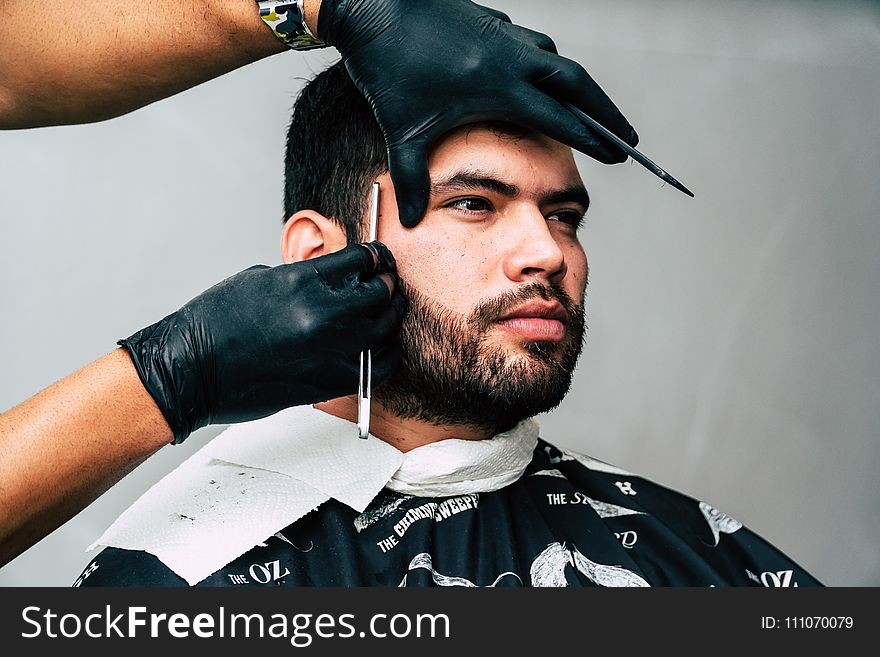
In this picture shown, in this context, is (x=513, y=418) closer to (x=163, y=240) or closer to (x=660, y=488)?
(x=660, y=488)

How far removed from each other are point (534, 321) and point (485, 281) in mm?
117

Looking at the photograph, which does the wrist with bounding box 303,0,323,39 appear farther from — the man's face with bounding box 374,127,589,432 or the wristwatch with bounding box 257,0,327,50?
the man's face with bounding box 374,127,589,432

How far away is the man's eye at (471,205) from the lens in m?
1.83

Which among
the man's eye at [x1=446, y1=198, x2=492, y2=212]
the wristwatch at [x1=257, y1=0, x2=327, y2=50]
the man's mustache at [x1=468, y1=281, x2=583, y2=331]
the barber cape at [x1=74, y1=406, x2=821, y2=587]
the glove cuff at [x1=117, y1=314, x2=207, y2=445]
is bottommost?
the barber cape at [x1=74, y1=406, x2=821, y2=587]

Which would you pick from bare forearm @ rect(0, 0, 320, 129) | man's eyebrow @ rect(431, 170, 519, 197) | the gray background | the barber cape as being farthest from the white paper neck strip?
the gray background

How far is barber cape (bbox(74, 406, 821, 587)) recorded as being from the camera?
169 centimetres

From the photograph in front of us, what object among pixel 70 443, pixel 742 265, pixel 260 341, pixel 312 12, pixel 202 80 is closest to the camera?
pixel 70 443

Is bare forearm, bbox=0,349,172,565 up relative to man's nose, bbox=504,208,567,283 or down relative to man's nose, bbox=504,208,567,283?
down

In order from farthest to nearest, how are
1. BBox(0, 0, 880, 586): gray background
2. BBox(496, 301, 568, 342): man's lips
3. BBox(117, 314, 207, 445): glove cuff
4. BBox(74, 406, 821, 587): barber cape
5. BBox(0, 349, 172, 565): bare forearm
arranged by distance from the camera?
BBox(0, 0, 880, 586): gray background
BBox(496, 301, 568, 342): man's lips
BBox(74, 406, 821, 587): barber cape
BBox(117, 314, 207, 445): glove cuff
BBox(0, 349, 172, 565): bare forearm

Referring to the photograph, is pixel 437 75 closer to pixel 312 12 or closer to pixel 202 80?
pixel 312 12

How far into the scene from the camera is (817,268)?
3.21m

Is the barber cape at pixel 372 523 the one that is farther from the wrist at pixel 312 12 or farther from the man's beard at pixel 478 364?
the wrist at pixel 312 12

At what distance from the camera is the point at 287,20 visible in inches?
70.6

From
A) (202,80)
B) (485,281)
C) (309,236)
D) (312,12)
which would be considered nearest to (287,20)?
(312,12)
